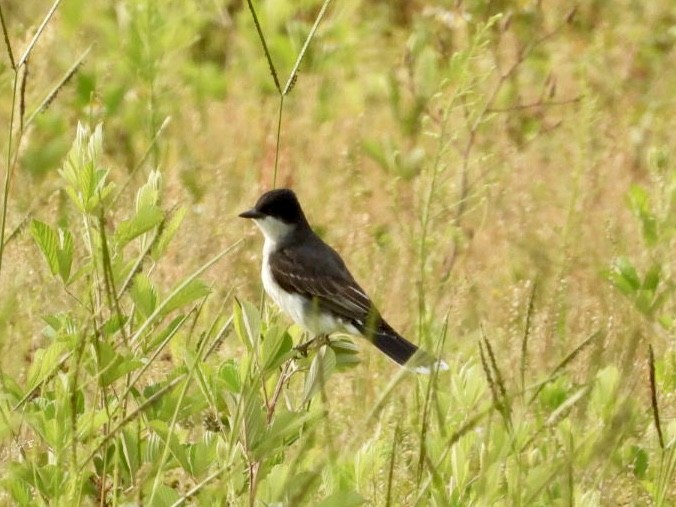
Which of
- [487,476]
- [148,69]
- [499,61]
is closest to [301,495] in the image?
[487,476]

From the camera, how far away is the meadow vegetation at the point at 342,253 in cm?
288

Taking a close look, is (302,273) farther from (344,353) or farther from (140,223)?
(140,223)

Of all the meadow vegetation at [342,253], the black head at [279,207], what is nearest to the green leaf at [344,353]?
the meadow vegetation at [342,253]

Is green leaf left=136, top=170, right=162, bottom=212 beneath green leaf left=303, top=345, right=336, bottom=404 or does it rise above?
above

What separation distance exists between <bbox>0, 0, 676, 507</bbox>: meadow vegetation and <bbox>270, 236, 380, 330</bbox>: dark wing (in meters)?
0.19

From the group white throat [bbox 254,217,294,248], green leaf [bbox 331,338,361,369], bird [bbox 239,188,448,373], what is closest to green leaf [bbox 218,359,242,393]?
green leaf [bbox 331,338,361,369]

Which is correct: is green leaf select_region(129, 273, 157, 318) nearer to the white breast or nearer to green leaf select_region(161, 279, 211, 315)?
green leaf select_region(161, 279, 211, 315)

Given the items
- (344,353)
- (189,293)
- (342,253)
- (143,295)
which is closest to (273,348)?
(189,293)

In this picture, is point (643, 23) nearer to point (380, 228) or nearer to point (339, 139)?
point (339, 139)

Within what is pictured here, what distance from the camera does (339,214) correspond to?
6.61m

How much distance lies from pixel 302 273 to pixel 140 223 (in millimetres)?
2505

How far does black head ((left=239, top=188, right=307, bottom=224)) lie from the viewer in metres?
5.44

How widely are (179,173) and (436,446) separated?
12.4 ft

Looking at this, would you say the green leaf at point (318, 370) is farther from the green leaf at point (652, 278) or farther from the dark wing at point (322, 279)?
the dark wing at point (322, 279)
